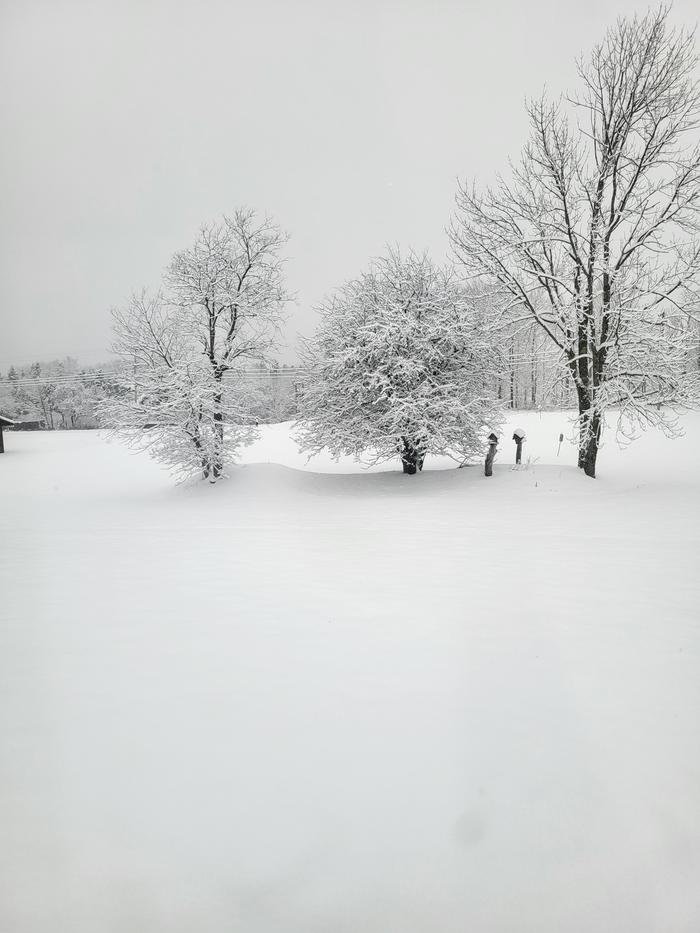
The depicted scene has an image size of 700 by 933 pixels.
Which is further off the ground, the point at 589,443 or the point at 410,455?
the point at 589,443

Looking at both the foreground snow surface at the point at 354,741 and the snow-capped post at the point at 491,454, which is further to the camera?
the snow-capped post at the point at 491,454

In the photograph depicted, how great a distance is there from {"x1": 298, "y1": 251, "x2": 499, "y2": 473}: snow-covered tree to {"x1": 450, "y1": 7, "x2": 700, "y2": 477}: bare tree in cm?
157

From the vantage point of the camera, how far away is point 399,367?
551 inches

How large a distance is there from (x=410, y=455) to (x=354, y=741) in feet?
43.0

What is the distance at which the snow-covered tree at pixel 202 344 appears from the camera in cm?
1492

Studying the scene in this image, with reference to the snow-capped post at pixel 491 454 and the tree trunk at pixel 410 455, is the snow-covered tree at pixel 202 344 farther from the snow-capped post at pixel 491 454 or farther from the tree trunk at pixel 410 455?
the snow-capped post at pixel 491 454

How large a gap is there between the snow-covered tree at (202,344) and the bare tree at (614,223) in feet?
22.4

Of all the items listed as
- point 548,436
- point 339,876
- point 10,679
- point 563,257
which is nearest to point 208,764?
point 339,876

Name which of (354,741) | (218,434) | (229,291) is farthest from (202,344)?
(354,741)

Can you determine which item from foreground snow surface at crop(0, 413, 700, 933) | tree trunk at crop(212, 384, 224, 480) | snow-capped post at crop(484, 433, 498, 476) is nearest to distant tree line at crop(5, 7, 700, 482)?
tree trunk at crop(212, 384, 224, 480)

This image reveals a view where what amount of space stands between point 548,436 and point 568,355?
1342cm

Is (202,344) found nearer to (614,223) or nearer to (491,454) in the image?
(491,454)

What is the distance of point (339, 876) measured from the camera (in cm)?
238

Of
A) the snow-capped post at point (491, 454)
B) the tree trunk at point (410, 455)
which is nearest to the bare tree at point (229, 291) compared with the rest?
the tree trunk at point (410, 455)
